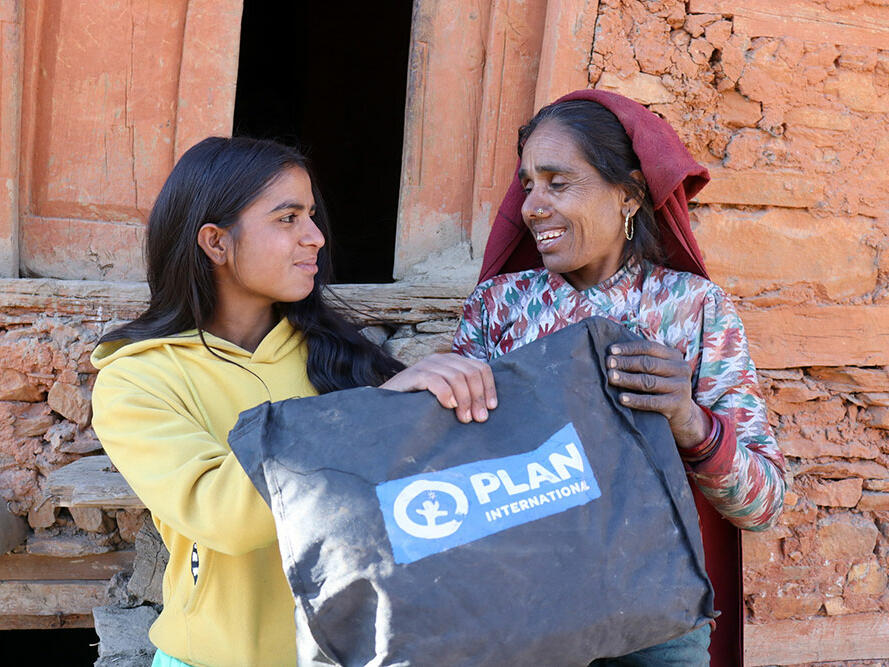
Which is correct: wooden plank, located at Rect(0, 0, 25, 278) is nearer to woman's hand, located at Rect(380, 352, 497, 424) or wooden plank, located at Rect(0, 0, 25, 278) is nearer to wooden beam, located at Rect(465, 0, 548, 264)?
wooden beam, located at Rect(465, 0, 548, 264)

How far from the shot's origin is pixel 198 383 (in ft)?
5.56

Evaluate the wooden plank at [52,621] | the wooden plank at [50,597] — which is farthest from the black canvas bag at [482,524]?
the wooden plank at [52,621]

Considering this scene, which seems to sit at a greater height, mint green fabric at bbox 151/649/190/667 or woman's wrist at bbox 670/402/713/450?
woman's wrist at bbox 670/402/713/450

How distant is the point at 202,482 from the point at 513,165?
1771 mm

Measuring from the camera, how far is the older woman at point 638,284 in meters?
1.68

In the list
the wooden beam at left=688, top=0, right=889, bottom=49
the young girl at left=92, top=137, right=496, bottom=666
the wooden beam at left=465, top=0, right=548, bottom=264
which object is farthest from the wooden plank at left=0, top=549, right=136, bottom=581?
the wooden beam at left=688, top=0, right=889, bottom=49

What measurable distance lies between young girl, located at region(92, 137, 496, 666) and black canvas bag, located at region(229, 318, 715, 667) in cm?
9

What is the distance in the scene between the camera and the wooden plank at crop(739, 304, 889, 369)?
2781 mm

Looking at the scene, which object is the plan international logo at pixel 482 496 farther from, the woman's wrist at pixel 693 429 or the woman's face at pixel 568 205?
the woman's face at pixel 568 205

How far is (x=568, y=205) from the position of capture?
6.07 feet

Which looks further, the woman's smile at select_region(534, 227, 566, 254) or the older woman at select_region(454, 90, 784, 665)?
the woman's smile at select_region(534, 227, 566, 254)

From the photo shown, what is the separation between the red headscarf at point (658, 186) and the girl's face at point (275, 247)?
495 mm

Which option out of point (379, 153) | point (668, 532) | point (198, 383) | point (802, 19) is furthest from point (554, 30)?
point (379, 153)

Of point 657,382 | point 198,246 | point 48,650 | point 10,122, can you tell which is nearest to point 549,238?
point 657,382
